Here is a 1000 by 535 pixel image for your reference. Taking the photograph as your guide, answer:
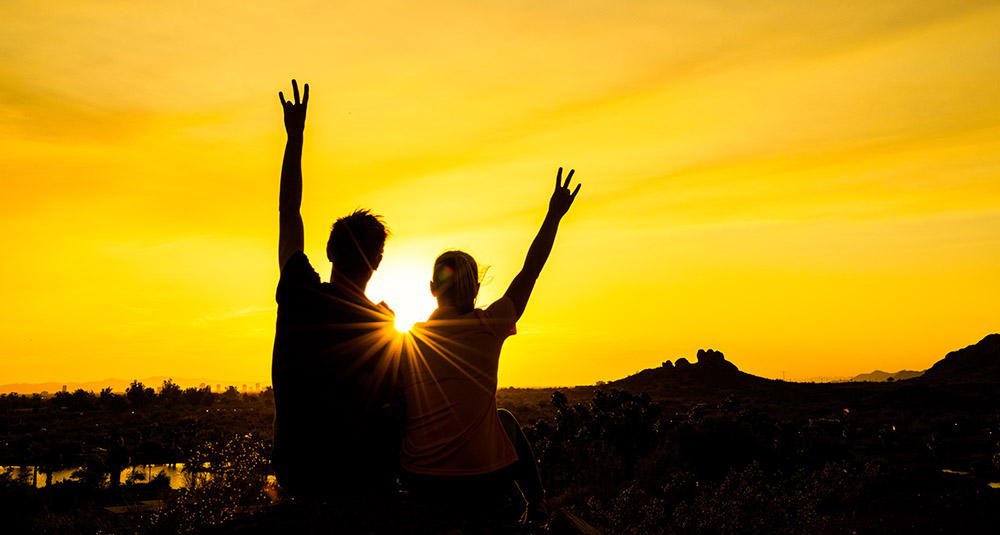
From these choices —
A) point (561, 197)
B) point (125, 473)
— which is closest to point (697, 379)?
point (125, 473)

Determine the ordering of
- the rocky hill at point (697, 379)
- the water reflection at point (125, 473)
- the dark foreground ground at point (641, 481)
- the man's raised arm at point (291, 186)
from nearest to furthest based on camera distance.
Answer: the man's raised arm at point (291, 186) → the dark foreground ground at point (641, 481) → the water reflection at point (125, 473) → the rocky hill at point (697, 379)

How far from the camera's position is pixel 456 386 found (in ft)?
14.3

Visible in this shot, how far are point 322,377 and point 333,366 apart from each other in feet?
0.28

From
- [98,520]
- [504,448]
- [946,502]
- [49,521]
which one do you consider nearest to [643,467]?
[946,502]

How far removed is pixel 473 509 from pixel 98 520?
60.2 feet

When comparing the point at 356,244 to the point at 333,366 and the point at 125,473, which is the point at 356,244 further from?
the point at 125,473

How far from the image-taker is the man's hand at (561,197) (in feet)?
15.6

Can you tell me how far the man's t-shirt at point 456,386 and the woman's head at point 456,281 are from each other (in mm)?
73

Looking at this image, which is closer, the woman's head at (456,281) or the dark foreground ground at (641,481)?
the woman's head at (456,281)

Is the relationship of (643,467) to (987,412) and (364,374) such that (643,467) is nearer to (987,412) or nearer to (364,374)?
(364,374)

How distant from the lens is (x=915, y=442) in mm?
37562

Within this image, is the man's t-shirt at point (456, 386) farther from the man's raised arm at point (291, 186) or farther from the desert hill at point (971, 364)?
the desert hill at point (971, 364)

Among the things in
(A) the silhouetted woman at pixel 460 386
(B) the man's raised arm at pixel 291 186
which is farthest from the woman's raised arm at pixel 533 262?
(B) the man's raised arm at pixel 291 186

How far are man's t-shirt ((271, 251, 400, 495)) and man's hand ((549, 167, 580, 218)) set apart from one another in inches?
50.5
